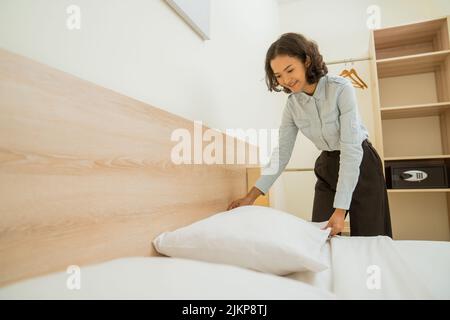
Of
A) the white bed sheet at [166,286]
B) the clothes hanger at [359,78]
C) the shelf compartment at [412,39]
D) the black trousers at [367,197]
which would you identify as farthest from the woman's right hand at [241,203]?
the shelf compartment at [412,39]

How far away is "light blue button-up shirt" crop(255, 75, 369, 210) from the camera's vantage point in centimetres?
115

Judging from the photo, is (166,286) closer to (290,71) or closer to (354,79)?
(290,71)

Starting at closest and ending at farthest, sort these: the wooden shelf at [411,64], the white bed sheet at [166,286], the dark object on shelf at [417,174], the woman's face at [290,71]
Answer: the white bed sheet at [166,286] → the woman's face at [290,71] → the dark object on shelf at [417,174] → the wooden shelf at [411,64]

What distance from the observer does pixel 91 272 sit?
0.55 metres

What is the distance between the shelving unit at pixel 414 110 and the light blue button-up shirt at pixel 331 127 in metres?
1.21

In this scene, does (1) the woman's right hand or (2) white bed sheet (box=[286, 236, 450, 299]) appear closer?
(2) white bed sheet (box=[286, 236, 450, 299])

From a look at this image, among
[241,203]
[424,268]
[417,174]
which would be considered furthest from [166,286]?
[417,174]

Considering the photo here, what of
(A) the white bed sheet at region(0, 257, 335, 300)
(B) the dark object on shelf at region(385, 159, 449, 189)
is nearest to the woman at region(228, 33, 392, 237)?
(A) the white bed sheet at region(0, 257, 335, 300)

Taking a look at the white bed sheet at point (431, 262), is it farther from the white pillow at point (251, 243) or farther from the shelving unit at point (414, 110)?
the shelving unit at point (414, 110)

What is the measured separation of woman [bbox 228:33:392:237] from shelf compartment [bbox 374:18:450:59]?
59.3 inches

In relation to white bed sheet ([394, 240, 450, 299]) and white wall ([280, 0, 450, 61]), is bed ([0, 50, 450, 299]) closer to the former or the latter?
white bed sheet ([394, 240, 450, 299])

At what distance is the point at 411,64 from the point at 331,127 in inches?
64.7

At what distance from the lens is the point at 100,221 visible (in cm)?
68

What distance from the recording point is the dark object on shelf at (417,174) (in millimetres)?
2123
